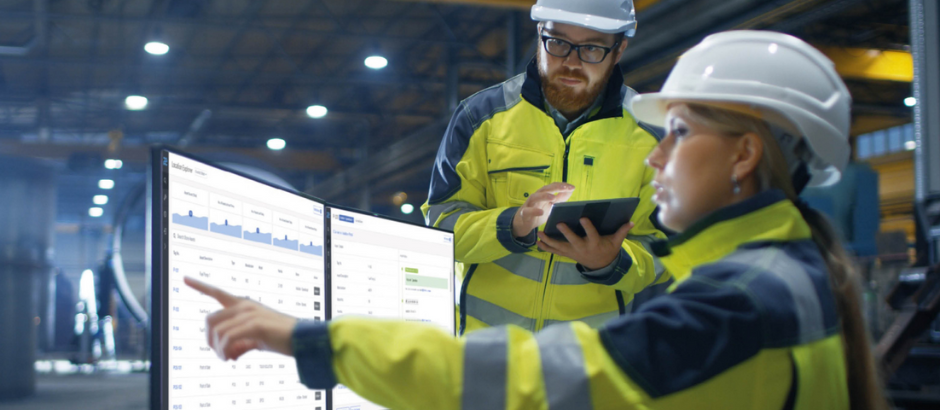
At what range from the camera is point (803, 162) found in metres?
1.05

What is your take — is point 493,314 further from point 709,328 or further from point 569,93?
point 709,328

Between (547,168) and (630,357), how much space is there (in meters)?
1.25

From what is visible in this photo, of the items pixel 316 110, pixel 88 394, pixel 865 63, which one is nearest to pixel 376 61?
pixel 316 110

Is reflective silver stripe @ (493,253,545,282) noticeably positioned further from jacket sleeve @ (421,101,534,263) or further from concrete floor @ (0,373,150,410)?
concrete floor @ (0,373,150,410)

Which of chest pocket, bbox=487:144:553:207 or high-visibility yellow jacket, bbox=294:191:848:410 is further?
chest pocket, bbox=487:144:553:207

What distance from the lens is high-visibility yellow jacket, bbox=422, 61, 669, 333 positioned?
1917 mm

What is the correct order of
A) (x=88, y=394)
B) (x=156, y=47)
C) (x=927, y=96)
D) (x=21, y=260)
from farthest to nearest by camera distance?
(x=156, y=47) → (x=88, y=394) → (x=21, y=260) → (x=927, y=96)

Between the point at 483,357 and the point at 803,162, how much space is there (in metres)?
0.54

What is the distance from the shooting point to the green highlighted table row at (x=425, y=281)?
1623 mm

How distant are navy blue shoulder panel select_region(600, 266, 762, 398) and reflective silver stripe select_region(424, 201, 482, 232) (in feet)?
3.92

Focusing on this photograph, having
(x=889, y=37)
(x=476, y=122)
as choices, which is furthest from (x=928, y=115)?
(x=889, y=37)

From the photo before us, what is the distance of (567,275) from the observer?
6.34ft

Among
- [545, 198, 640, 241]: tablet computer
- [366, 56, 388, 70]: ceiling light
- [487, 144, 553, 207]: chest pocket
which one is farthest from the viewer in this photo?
[366, 56, 388, 70]: ceiling light

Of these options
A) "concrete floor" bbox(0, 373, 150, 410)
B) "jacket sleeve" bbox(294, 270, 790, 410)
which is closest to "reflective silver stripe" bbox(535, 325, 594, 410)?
"jacket sleeve" bbox(294, 270, 790, 410)
